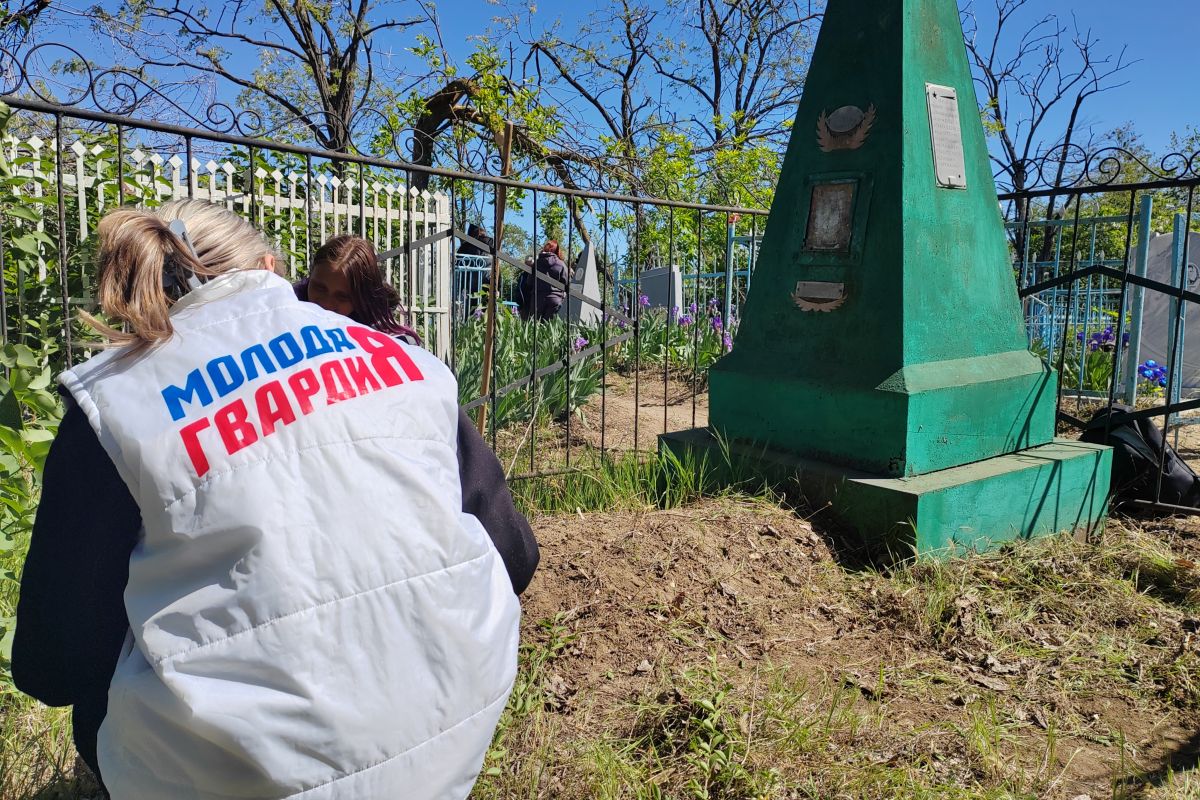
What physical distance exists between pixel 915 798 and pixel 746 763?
402mm

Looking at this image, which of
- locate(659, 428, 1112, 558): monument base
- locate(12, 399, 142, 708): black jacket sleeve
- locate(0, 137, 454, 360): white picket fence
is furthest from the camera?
locate(0, 137, 454, 360): white picket fence

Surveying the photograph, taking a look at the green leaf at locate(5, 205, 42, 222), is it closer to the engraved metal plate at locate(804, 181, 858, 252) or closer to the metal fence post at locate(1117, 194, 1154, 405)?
the engraved metal plate at locate(804, 181, 858, 252)

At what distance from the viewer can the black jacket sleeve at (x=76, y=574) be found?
121cm

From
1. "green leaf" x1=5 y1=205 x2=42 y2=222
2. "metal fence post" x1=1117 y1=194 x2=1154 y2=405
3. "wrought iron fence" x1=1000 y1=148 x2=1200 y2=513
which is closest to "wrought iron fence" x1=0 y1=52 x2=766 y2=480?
"green leaf" x1=5 y1=205 x2=42 y2=222

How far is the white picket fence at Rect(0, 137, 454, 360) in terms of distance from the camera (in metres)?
5.74

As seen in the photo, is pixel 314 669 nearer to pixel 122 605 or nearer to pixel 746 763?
pixel 122 605

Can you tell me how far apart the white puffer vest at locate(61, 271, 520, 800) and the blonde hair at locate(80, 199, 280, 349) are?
1.6 inches

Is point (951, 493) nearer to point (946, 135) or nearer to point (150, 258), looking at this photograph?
point (946, 135)

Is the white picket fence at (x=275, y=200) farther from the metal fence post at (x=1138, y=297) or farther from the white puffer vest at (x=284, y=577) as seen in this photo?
the metal fence post at (x=1138, y=297)

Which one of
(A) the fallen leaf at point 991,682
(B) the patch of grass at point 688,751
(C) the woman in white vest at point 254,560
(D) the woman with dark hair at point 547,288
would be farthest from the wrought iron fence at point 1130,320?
(D) the woman with dark hair at point 547,288

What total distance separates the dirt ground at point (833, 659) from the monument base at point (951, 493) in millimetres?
169

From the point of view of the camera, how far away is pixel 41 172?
6.07 m

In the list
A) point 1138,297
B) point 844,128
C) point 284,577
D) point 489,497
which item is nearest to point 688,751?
point 489,497

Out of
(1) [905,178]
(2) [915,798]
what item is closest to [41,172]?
(1) [905,178]
